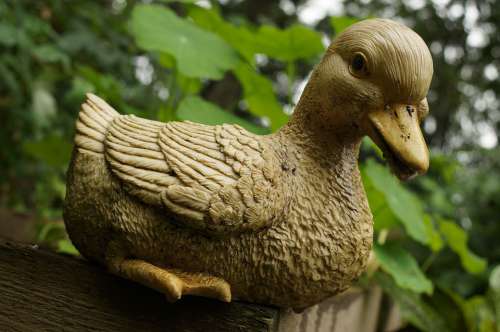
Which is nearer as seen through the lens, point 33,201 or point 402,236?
point 402,236

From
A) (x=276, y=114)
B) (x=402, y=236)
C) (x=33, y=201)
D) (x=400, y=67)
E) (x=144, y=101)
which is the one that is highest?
(x=400, y=67)

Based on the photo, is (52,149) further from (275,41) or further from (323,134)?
(323,134)

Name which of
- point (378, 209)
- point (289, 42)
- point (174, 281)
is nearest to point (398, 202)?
point (378, 209)

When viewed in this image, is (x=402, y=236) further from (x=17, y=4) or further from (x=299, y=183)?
(x=17, y=4)

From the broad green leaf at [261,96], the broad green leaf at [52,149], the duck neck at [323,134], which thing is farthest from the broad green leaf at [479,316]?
the broad green leaf at [52,149]

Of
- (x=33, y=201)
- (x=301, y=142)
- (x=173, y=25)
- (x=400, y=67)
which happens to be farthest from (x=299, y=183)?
(x=33, y=201)

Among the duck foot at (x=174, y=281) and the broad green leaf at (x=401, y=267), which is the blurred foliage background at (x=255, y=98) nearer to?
the broad green leaf at (x=401, y=267)

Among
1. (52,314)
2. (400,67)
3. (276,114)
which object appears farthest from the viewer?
(276,114)

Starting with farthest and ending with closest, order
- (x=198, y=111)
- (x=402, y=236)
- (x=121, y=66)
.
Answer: (x=121, y=66) < (x=402, y=236) < (x=198, y=111)

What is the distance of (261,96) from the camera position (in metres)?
1.16

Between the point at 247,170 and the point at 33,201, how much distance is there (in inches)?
70.7

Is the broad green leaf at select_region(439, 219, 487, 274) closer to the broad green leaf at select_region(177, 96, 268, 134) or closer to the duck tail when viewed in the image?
the broad green leaf at select_region(177, 96, 268, 134)

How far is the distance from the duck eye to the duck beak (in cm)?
5

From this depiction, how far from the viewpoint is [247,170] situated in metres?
0.54
